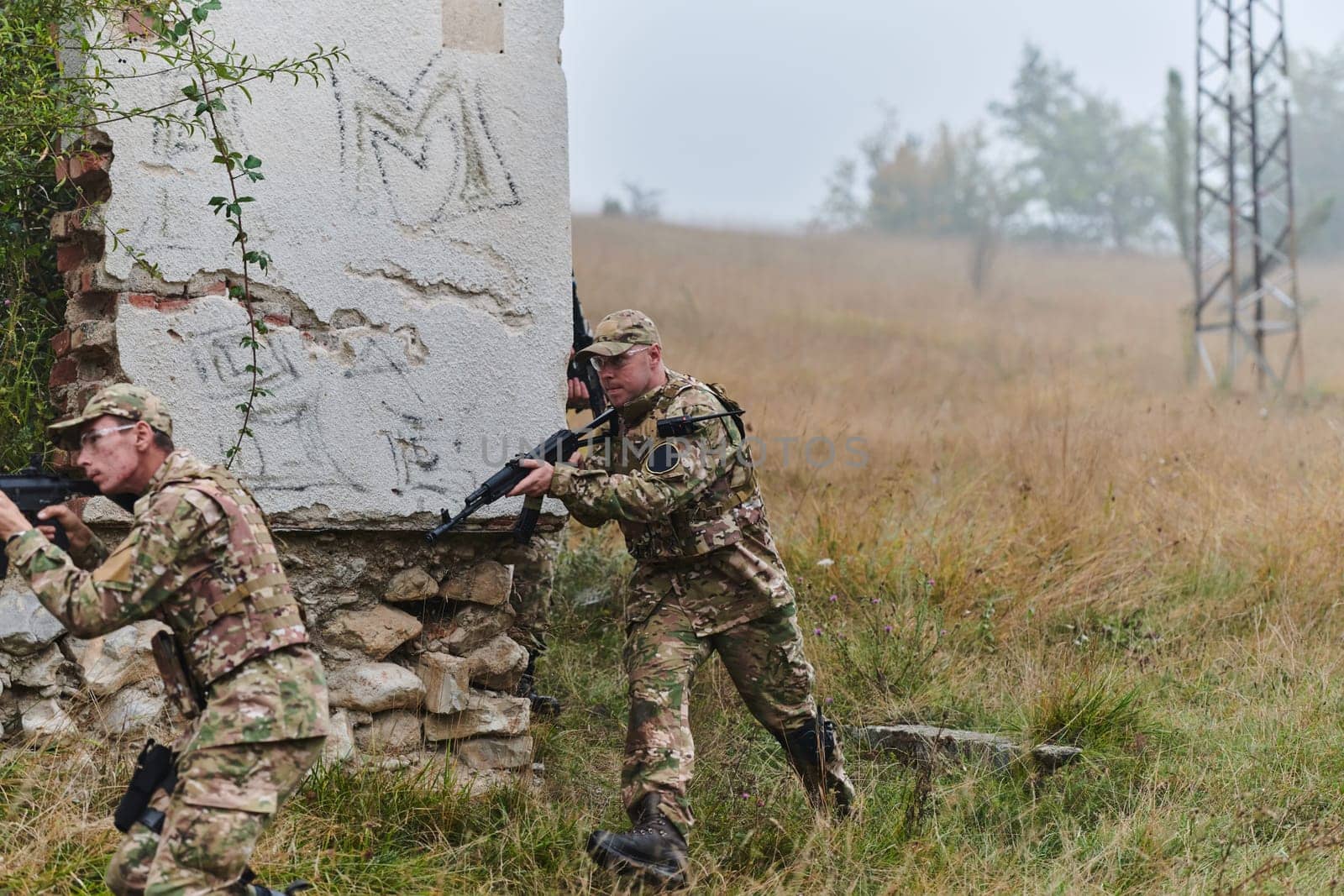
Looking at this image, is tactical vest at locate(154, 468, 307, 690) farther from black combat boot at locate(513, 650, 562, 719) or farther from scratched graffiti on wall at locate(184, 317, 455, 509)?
black combat boot at locate(513, 650, 562, 719)

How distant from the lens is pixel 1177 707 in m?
4.56

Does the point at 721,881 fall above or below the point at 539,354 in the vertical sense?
below

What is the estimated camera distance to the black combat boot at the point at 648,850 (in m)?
3.08

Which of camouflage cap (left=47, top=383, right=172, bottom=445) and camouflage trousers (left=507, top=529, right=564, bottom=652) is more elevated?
camouflage cap (left=47, top=383, right=172, bottom=445)

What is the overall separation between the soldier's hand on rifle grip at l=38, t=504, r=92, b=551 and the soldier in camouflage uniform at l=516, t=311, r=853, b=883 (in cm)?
112

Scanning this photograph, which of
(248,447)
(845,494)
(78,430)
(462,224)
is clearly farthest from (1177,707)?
(78,430)

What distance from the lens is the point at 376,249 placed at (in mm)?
3863

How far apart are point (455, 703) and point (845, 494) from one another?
9.88ft

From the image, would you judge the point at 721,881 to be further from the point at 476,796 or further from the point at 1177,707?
the point at 1177,707

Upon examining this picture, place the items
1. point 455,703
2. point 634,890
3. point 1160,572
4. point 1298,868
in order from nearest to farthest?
point 634,890, point 1298,868, point 455,703, point 1160,572

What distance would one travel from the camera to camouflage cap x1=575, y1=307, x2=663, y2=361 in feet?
11.4

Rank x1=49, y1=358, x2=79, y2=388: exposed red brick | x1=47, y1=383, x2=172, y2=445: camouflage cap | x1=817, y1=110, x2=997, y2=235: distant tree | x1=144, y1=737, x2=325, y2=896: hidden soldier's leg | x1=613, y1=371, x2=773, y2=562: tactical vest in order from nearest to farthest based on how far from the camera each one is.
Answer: x1=144, y1=737, x2=325, y2=896: hidden soldier's leg < x1=47, y1=383, x2=172, y2=445: camouflage cap < x1=613, y1=371, x2=773, y2=562: tactical vest < x1=49, y1=358, x2=79, y2=388: exposed red brick < x1=817, y1=110, x2=997, y2=235: distant tree

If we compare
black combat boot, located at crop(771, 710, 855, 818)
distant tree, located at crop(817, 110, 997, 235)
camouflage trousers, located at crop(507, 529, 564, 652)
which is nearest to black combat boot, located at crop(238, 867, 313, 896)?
black combat boot, located at crop(771, 710, 855, 818)

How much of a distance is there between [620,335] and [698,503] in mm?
557
